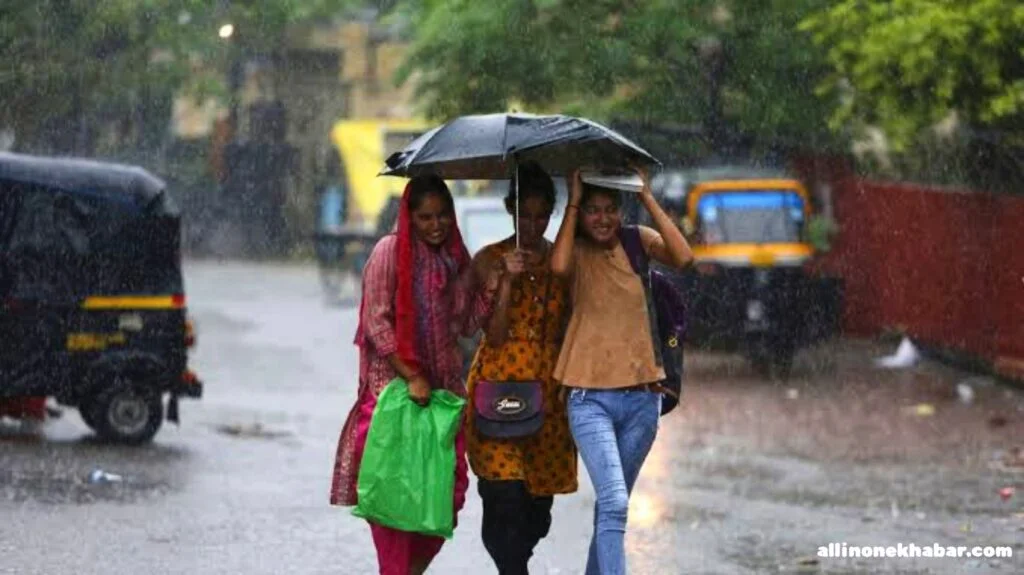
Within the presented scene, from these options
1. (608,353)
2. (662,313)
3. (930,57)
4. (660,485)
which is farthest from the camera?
(930,57)

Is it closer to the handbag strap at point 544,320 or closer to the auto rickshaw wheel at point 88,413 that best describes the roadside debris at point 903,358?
the auto rickshaw wheel at point 88,413

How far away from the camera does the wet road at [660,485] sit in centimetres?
1055

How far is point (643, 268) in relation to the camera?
793cm

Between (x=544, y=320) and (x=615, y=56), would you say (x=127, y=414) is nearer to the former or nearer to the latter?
(x=544, y=320)

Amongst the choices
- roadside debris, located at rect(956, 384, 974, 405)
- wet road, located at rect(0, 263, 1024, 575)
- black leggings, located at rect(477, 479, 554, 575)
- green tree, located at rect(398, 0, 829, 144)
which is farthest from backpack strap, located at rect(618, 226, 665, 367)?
green tree, located at rect(398, 0, 829, 144)

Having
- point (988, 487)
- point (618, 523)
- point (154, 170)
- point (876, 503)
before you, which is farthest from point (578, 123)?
point (154, 170)

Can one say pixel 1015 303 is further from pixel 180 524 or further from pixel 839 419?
pixel 180 524

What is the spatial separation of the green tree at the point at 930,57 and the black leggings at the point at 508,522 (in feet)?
35.7

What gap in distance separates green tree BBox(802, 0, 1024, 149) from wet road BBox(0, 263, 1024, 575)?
2.55m

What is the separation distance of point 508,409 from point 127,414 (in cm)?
821

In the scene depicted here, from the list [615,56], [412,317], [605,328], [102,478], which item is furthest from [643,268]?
[615,56]

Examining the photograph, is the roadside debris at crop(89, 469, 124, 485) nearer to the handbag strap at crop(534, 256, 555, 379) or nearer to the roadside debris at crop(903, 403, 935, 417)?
the handbag strap at crop(534, 256, 555, 379)

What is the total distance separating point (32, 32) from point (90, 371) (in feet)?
26.0

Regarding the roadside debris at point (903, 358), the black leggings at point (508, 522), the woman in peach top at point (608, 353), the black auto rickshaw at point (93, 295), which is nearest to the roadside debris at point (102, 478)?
the black auto rickshaw at point (93, 295)
